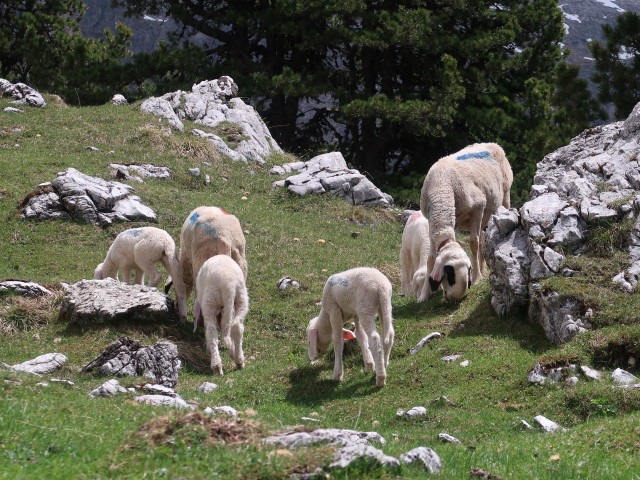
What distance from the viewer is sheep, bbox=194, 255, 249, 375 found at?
12.8 metres

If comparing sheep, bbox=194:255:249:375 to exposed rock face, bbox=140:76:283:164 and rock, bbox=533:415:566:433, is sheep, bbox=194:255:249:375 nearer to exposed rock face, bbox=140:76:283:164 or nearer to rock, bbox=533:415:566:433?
rock, bbox=533:415:566:433

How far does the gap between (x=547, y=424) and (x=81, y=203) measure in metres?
14.4

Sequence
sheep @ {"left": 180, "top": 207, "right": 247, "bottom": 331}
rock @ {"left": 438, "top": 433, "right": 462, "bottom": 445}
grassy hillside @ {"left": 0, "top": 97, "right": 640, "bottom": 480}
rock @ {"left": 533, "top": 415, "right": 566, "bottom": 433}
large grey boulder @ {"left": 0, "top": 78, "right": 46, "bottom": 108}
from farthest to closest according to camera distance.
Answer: large grey boulder @ {"left": 0, "top": 78, "right": 46, "bottom": 108} < sheep @ {"left": 180, "top": 207, "right": 247, "bottom": 331} < rock @ {"left": 533, "top": 415, "right": 566, "bottom": 433} < rock @ {"left": 438, "top": 433, "right": 462, "bottom": 445} < grassy hillside @ {"left": 0, "top": 97, "right": 640, "bottom": 480}

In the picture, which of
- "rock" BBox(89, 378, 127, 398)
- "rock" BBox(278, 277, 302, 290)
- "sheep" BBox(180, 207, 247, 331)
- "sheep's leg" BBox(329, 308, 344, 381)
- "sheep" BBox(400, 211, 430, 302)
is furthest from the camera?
"rock" BBox(278, 277, 302, 290)

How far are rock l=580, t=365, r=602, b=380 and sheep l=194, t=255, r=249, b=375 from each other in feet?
16.2

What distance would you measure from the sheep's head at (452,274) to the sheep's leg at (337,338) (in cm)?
295

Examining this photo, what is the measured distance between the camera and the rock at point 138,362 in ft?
38.9

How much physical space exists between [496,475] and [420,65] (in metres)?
30.6

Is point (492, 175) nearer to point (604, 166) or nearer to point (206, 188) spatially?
point (604, 166)

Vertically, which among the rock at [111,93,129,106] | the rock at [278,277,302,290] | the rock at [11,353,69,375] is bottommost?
the rock at [111,93,129,106]

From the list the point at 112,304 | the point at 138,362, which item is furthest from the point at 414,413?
the point at 112,304

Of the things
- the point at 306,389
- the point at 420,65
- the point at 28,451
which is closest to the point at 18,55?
the point at 420,65

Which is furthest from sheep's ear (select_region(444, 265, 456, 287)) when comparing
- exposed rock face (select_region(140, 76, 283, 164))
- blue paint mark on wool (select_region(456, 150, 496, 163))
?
exposed rock face (select_region(140, 76, 283, 164))

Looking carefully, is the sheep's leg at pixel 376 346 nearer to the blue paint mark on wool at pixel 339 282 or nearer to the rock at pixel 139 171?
the blue paint mark on wool at pixel 339 282
